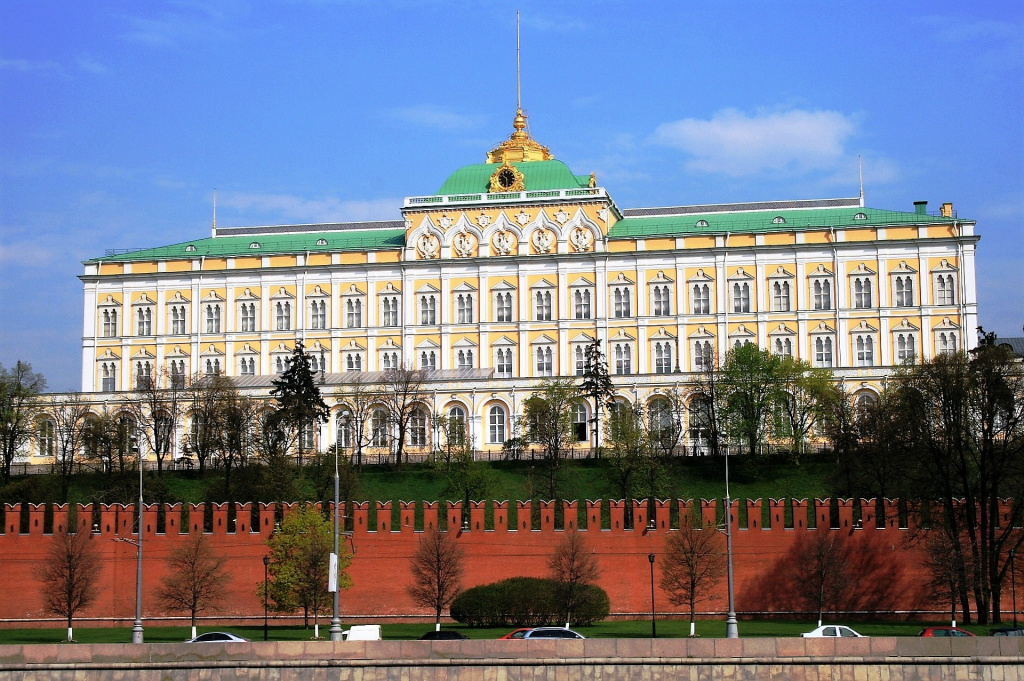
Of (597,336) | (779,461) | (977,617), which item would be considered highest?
(597,336)

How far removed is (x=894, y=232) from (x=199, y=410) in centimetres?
4191

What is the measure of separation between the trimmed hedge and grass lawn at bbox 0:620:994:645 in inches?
26.7

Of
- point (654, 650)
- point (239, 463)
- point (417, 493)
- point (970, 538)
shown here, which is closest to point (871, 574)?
point (970, 538)

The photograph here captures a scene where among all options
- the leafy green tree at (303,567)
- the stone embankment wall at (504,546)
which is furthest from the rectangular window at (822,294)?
the leafy green tree at (303,567)

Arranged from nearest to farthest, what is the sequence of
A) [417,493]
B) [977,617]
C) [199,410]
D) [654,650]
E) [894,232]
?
[654,650] → [977,617] → [417,493] → [199,410] → [894,232]

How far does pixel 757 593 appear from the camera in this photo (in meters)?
60.7

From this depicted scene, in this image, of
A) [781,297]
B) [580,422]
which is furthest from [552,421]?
[781,297]

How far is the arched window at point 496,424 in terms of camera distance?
94.2 m

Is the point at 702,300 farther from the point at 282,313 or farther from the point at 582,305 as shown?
the point at 282,313

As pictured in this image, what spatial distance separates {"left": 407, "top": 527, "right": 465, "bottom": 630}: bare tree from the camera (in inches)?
2375

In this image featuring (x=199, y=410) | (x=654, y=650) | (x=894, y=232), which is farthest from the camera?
(x=894, y=232)

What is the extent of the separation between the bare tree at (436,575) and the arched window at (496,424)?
107 feet

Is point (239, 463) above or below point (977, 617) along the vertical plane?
above

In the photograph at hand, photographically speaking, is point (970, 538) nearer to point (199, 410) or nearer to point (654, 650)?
point (654, 650)
